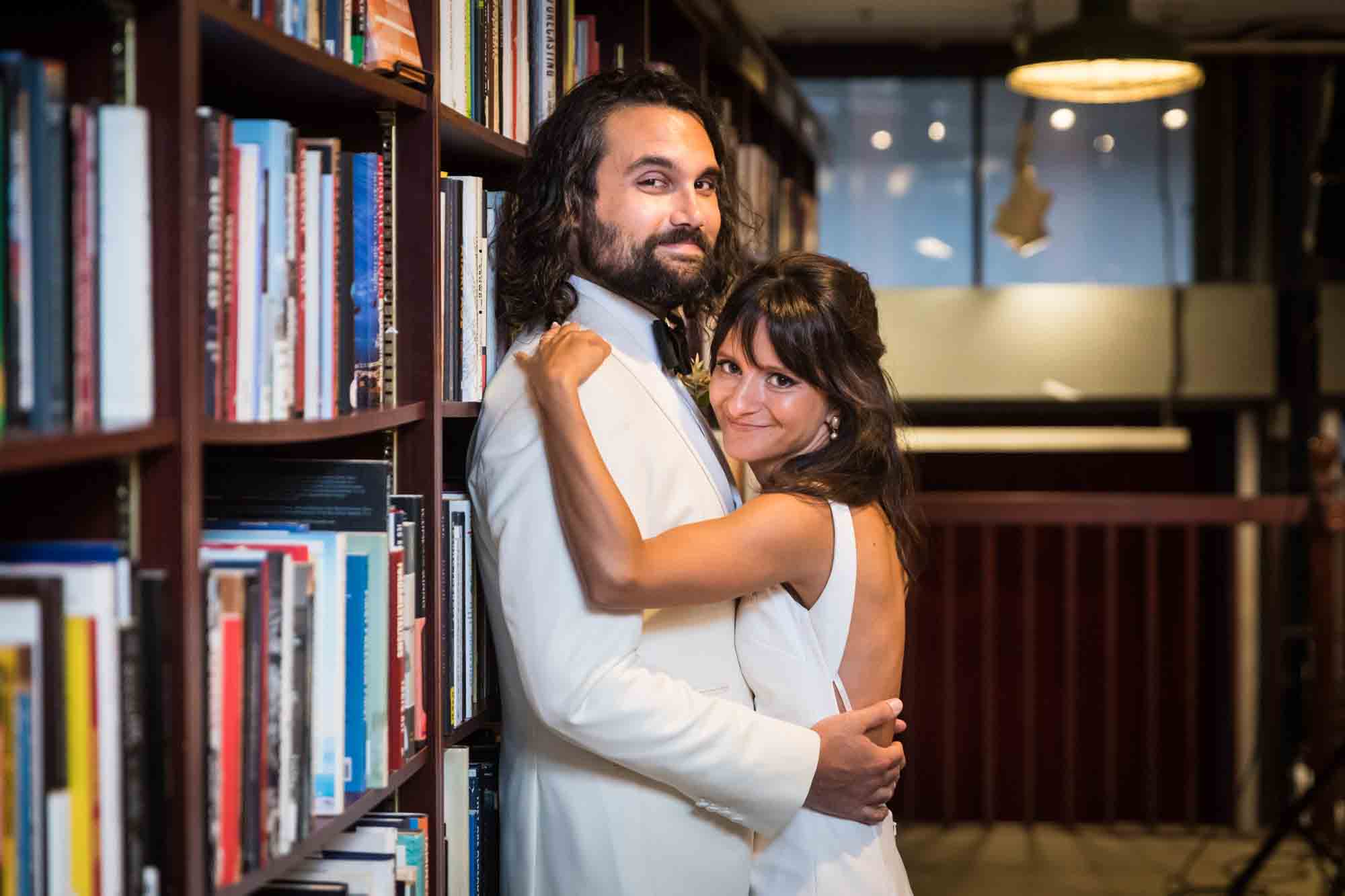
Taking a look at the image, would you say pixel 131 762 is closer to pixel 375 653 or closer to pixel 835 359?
pixel 375 653

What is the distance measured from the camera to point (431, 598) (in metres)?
1.63

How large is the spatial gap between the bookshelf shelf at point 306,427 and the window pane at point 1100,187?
5634 millimetres

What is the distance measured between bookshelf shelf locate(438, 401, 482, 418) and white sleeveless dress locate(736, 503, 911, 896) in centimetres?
44

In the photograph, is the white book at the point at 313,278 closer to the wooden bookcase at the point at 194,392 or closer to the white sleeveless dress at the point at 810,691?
the wooden bookcase at the point at 194,392

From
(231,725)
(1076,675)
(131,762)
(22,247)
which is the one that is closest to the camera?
(22,247)

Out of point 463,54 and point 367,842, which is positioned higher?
point 463,54

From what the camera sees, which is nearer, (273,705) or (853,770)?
(273,705)

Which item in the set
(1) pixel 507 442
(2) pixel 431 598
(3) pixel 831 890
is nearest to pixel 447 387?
(1) pixel 507 442

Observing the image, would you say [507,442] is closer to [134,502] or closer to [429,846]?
[429,846]

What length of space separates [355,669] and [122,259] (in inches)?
22.2

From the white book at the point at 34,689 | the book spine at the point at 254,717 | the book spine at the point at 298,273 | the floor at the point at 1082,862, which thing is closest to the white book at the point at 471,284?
the book spine at the point at 298,273

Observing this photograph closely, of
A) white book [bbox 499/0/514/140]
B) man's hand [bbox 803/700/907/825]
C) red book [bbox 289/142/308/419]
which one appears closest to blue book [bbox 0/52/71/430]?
red book [bbox 289/142/308/419]

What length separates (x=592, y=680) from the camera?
5.16 feet

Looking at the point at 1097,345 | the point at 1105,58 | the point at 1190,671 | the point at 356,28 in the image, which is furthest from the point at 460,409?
the point at 1097,345
